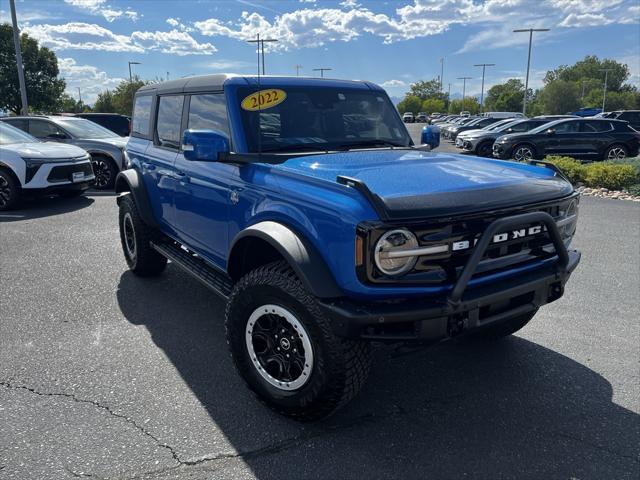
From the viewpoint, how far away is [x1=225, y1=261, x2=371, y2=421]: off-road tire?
2525 mm

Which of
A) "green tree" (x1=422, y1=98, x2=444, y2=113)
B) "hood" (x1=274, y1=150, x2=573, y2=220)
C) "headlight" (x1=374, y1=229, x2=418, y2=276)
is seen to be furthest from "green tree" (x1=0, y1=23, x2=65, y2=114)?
"green tree" (x1=422, y1=98, x2=444, y2=113)

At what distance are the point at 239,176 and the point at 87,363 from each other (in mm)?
1719

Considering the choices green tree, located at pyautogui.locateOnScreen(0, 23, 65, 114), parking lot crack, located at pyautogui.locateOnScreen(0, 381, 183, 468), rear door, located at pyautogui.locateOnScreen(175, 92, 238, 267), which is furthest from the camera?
green tree, located at pyautogui.locateOnScreen(0, 23, 65, 114)

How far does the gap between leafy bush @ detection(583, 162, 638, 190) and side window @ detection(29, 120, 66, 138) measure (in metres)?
12.1

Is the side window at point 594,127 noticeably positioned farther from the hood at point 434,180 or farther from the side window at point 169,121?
the side window at point 169,121

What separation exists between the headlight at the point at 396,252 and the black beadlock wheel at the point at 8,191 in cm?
884

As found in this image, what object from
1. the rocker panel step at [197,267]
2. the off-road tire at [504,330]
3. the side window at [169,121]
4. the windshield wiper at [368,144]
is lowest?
the off-road tire at [504,330]

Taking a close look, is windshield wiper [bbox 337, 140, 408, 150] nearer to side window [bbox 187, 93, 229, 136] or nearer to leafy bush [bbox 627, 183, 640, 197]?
side window [bbox 187, 93, 229, 136]

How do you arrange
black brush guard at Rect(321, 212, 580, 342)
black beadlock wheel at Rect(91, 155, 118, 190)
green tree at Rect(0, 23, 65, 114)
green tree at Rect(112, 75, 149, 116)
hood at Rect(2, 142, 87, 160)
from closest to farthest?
black brush guard at Rect(321, 212, 580, 342) → hood at Rect(2, 142, 87, 160) → black beadlock wheel at Rect(91, 155, 118, 190) → green tree at Rect(0, 23, 65, 114) → green tree at Rect(112, 75, 149, 116)

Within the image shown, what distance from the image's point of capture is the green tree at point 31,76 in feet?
119

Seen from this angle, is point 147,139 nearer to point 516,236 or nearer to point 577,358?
point 516,236

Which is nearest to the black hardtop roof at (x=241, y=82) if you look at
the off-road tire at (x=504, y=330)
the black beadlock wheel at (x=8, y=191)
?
the off-road tire at (x=504, y=330)

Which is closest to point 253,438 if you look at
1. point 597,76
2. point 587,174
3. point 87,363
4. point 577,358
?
point 87,363

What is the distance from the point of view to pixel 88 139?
1138 centimetres
